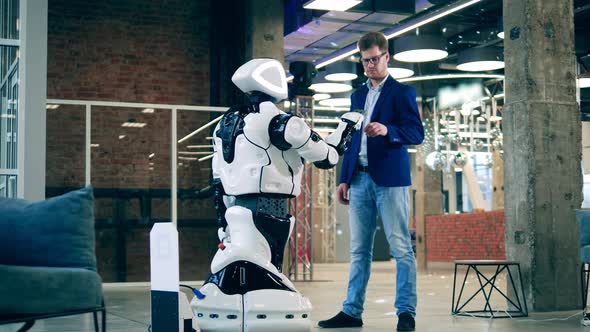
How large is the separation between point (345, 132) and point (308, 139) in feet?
1.11

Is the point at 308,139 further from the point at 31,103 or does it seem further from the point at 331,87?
the point at 331,87

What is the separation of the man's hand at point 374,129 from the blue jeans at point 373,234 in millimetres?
319

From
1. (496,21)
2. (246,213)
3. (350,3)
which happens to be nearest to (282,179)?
(246,213)

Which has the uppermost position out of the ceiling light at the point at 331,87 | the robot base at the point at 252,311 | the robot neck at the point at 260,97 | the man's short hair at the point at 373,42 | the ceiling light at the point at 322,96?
the ceiling light at the point at 322,96

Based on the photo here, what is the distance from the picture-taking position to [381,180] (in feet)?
14.9

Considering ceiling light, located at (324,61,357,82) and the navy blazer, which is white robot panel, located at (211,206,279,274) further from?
ceiling light, located at (324,61,357,82)

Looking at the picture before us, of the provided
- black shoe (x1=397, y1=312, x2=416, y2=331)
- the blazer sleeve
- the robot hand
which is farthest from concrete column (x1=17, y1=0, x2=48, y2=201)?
black shoe (x1=397, y1=312, x2=416, y2=331)

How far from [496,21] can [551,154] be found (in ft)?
23.6

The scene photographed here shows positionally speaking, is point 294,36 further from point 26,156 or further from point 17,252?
point 17,252

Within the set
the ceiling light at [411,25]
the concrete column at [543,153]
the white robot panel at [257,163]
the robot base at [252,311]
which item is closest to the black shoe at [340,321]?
the robot base at [252,311]

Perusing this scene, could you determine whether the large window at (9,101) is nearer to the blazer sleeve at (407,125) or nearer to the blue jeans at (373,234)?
the blue jeans at (373,234)

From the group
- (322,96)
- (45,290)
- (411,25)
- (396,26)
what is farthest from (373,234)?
(322,96)

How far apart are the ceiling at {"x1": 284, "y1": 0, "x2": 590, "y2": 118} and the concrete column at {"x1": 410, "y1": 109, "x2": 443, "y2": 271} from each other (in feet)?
4.99

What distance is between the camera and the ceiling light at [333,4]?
9133 millimetres
